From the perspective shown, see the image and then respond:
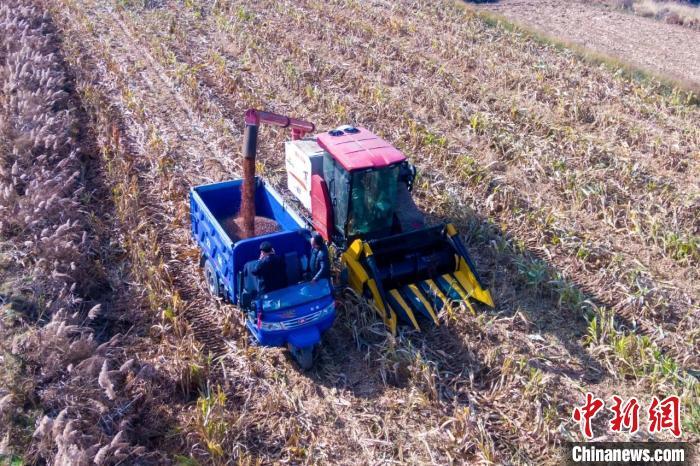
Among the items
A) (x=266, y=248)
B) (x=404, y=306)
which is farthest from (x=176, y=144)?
(x=404, y=306)

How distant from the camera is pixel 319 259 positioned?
7945 millimetres

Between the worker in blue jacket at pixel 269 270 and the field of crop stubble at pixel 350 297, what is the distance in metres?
0.98

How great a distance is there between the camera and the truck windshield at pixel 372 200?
8.86 metres

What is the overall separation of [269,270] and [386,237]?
1949 millimetres

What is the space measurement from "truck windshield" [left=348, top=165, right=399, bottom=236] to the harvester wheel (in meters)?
2.05

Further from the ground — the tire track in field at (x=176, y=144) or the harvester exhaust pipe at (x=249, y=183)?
the harvester exhaust pipe at (x=249, y=183)

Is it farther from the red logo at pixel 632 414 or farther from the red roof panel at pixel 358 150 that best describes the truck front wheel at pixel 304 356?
the red logo at pixel 632 414

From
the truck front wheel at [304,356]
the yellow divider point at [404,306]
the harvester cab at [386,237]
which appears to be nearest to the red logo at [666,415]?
the harvester cab at [386,237]

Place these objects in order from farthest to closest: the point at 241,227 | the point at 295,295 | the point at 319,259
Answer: the point at 241,227 → the point at 319,259 → the point at 295,295

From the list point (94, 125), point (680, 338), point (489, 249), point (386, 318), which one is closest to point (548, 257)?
point (489, 249)

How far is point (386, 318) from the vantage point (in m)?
8.38

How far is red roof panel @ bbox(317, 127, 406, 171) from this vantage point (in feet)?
28.7

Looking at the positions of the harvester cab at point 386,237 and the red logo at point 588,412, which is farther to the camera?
the harvester cab at point 386,237

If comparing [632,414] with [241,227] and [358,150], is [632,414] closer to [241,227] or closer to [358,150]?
[358,150]
